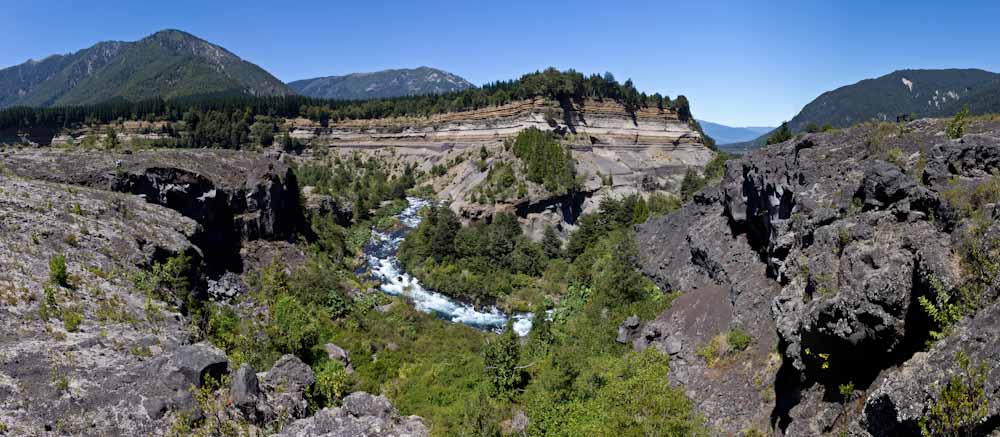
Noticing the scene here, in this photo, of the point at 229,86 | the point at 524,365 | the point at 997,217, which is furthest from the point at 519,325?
the point at 229,86

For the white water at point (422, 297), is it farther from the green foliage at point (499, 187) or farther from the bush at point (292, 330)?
the bush at point (292, 330)

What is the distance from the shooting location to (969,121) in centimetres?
2083

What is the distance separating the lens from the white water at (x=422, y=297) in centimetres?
4019

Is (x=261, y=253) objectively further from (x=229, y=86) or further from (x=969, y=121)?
(x=229, y=86)

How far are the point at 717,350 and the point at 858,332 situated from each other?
11.0 metres

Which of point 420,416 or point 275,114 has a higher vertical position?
point 275,114

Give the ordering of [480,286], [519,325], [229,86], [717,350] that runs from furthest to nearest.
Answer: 1. [229,86]
2. [480,286]
3. [519,325]
4. [717,350]

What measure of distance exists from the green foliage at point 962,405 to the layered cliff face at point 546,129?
157 feet

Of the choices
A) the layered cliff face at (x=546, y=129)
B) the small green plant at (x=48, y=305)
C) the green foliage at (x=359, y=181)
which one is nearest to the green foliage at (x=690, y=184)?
the layered cliff face at (x=546, y=129)

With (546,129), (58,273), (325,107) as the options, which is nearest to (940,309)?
(58,273)

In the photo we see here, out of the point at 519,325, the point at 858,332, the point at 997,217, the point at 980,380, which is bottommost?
the point at 519,325

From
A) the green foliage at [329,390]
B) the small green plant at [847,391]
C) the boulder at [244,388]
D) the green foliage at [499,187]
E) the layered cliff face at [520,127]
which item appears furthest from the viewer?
the layered cliff face at [520,127]

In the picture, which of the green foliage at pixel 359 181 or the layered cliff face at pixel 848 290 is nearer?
the layered cliff face at pixel 848 290

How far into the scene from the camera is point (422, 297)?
44000mm
